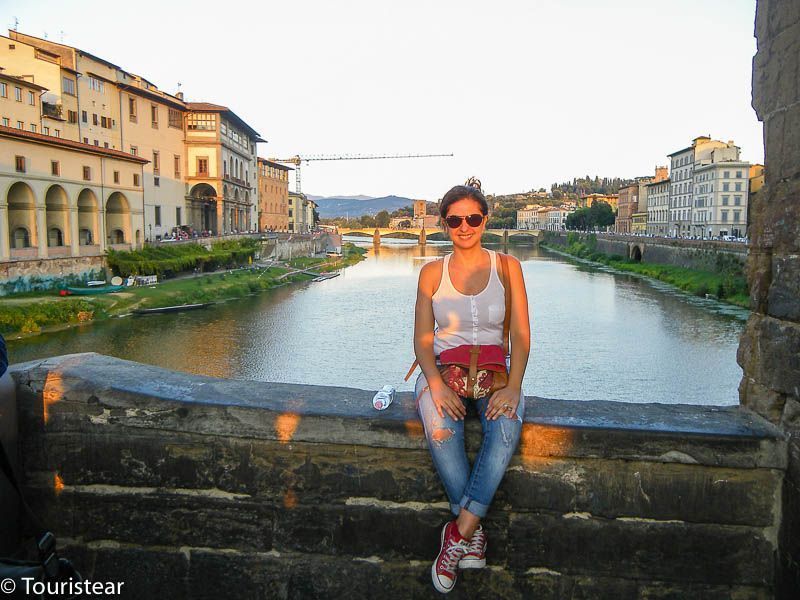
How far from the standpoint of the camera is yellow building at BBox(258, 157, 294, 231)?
6562cm

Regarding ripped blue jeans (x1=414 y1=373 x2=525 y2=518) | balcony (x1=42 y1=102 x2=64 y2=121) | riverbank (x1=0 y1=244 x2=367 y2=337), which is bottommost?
riverbank (x1=0 y1=244 x2=367 y2=337)

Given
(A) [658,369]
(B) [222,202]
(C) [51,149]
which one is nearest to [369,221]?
(B) [222,202]

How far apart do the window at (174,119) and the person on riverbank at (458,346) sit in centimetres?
4378

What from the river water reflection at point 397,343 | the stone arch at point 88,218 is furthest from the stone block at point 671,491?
the stone arch at point 88,218

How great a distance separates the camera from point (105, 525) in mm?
2281

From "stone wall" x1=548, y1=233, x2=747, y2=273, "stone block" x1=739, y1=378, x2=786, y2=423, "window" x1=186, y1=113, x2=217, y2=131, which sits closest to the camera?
"stone block" x1=739, y1=378, x2=786, y2=423

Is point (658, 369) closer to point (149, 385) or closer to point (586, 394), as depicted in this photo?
point (586, 394)

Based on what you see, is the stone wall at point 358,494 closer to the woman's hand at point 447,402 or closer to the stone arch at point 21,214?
the woman's hand at point 447,402

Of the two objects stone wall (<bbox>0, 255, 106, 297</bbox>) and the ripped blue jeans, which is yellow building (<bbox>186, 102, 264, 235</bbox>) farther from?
the ripped blue jeans

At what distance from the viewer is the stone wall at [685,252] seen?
31188mm

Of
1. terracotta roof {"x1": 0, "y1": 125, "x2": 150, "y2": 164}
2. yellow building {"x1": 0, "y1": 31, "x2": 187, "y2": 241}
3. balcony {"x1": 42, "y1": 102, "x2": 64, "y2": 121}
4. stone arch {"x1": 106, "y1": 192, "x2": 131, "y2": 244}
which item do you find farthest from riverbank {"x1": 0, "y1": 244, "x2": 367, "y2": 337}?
balcony {"x1": 42, "y1": 102, "x2": 64, "y2": 121}

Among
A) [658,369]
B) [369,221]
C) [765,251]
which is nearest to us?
[765,251]

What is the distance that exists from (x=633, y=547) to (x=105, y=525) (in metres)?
1.73

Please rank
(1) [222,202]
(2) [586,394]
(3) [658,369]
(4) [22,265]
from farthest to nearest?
(1) [222,202] → (4) [22,265] → (3) [658,369] → (2) [586,394]
